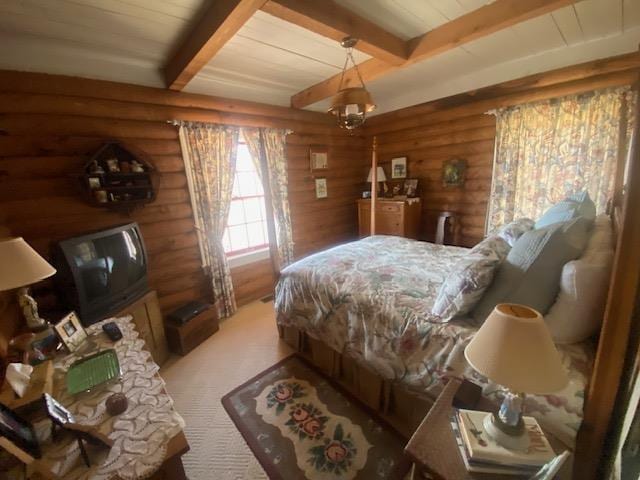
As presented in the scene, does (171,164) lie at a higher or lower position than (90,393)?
higher

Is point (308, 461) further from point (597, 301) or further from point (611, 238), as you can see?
point (611, 238)

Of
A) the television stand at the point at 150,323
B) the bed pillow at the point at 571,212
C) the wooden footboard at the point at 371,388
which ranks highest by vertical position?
the bed pillow at the point at 571,212

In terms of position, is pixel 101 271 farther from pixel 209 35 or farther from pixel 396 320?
pixel 396 320

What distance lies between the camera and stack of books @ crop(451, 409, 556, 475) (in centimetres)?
75

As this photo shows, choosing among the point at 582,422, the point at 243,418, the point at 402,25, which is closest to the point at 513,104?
the point at 402,25

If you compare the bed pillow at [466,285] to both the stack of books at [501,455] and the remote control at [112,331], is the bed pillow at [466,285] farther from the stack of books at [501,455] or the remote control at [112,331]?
the remote control at [112,331]

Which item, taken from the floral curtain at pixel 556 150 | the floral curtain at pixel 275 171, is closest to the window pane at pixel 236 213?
the floral curtain at pixel 275 171

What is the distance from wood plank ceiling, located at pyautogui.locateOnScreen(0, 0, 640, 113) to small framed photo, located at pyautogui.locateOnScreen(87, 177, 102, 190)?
0.76m

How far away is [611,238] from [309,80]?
2696 millimetres

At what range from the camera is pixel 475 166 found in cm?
325

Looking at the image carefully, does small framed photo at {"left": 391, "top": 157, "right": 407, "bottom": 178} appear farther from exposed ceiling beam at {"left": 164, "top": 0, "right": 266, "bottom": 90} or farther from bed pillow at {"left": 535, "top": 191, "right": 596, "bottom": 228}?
exposed ceiling beam at {"left": 164, "top": 0, "right": 266, "bottom": 90}

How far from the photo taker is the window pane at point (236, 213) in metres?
3.14

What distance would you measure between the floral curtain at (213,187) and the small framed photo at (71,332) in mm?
1409

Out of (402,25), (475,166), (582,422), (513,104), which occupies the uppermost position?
(402,25)
